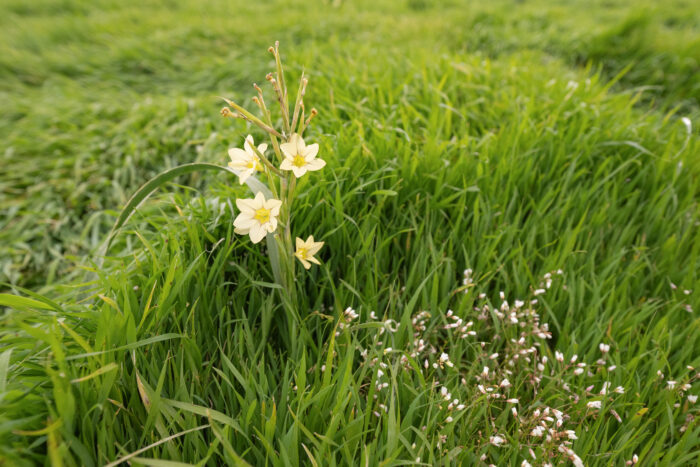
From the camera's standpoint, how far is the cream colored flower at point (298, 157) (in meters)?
0.99

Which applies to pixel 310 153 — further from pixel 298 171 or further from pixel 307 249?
pixel 307 249

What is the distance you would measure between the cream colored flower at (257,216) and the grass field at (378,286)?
0.28 metres

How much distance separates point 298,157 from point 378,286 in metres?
0.61

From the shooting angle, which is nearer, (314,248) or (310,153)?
(310,153)

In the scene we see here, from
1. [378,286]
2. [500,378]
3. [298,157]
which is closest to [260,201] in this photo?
[298,157]

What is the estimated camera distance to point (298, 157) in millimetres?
1016

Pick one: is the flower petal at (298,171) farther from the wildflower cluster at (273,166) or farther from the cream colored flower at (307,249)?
the cream colored flower at (307,249)

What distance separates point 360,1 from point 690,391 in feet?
18.0

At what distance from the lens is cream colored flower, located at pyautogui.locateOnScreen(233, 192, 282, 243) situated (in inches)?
39.4

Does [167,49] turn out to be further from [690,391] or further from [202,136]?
[690,391]

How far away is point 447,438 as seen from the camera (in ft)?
3.41

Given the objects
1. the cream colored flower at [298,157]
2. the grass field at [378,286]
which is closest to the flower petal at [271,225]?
the cream colored flower at [298,157]

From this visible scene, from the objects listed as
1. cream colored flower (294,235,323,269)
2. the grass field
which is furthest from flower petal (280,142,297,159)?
the grass field

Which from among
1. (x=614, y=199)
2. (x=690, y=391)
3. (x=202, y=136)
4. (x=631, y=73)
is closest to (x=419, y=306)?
(x=690, y=391)
